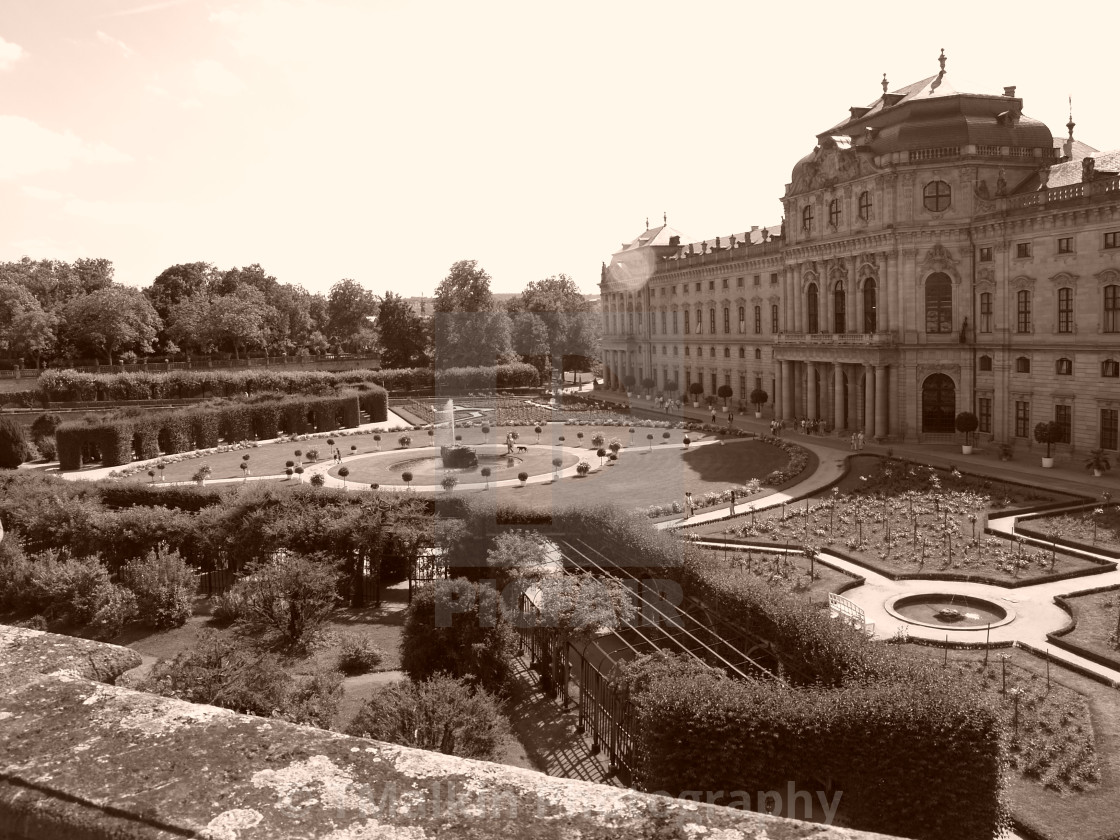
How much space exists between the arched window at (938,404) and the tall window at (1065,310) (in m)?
8.57

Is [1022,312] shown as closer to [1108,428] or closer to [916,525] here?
[1108,428]

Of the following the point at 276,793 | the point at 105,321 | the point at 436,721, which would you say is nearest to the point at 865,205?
the point at 436,721

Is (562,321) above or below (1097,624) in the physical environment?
above

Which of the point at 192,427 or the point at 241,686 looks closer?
the point at 241,686

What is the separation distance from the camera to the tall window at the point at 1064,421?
51.3 m

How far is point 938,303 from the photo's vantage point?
59.7 metres

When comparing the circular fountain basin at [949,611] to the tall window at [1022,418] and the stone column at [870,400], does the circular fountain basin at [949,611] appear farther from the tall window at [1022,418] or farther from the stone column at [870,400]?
the stone column at [870,400]

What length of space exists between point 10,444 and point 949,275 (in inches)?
2630

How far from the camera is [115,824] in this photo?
3729 millimetres

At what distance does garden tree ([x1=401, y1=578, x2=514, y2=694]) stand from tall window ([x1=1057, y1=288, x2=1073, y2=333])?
42484 mm

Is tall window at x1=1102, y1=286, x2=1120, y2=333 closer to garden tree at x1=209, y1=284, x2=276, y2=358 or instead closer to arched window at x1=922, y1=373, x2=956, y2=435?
arched window at x1=922, y1=373, x2=956, y2=435

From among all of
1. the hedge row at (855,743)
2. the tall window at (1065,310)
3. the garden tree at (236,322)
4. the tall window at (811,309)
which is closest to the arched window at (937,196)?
the tall window at (1065,310)

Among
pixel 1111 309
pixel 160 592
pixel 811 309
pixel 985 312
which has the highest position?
pixel 811 309

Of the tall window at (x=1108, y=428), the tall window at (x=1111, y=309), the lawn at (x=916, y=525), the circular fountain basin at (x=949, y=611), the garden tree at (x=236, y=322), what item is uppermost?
the garden tree at (x=236, y=322)
